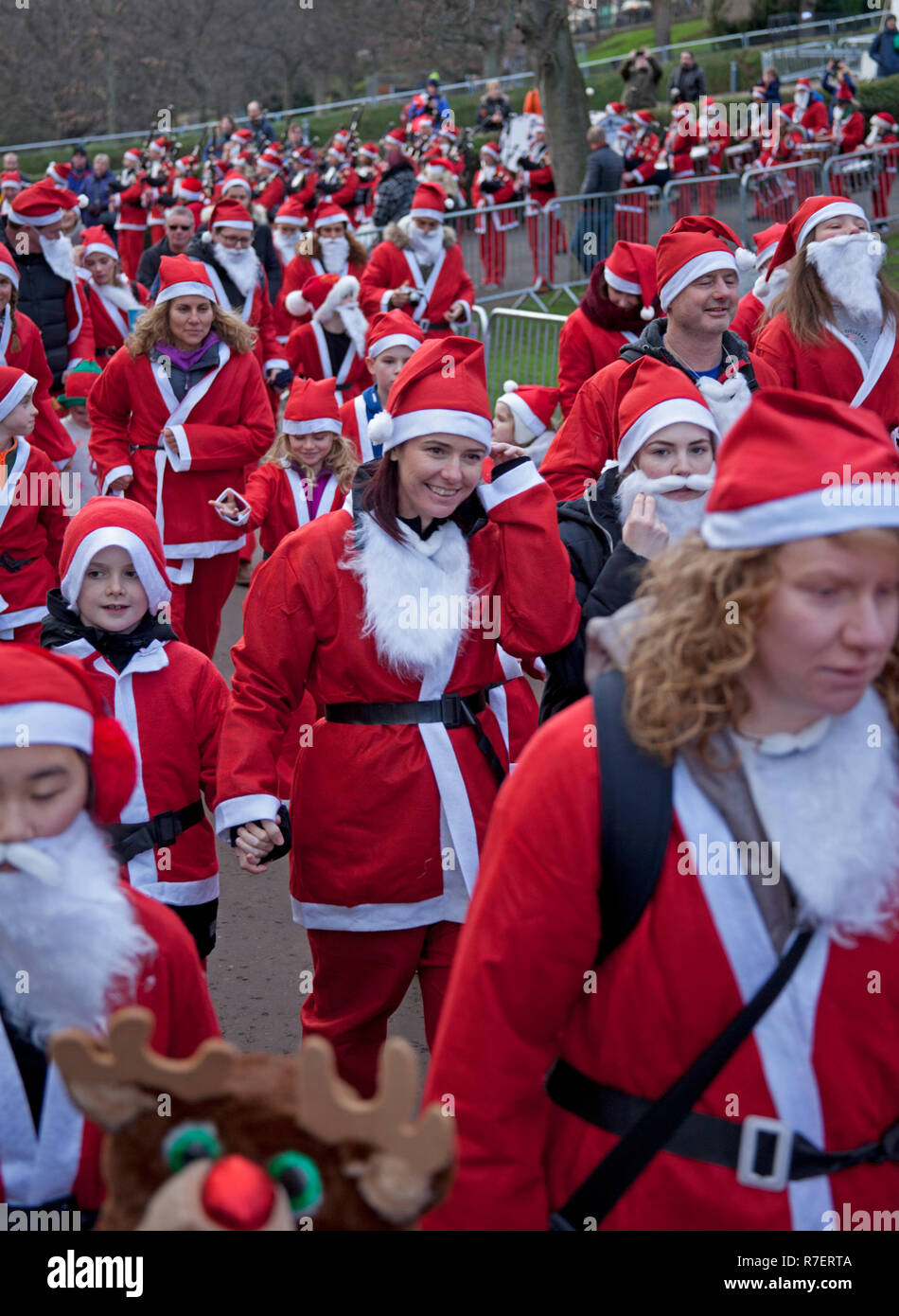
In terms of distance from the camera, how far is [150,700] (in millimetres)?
4465

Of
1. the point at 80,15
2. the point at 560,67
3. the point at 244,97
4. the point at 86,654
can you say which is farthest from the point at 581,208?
the point at 244,97

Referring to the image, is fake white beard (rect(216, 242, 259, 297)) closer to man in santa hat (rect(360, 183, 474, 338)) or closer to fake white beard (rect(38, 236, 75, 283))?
fake white beard (rect(38, 236, 75, 283))

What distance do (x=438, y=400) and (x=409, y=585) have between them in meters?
0.49

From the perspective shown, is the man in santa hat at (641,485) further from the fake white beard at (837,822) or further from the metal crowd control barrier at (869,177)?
the metal crowd control barrier at (869,177)

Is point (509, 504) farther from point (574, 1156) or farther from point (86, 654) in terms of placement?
point (574, 1156)

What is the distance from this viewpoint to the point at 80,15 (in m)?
41.1

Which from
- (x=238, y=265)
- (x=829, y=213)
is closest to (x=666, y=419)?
(x=829, y=213)

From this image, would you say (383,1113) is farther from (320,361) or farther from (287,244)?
(287,244)

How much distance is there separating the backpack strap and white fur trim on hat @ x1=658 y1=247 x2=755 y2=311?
4110mm

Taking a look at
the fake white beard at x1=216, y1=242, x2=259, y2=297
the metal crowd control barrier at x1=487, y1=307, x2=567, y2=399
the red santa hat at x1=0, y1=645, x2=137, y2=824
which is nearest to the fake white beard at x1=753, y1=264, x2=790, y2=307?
the fake white beard at x1=216, y1=242, x2=259, y2=297

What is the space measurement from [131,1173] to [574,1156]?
676mm

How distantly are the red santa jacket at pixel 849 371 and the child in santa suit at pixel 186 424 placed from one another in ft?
8.67

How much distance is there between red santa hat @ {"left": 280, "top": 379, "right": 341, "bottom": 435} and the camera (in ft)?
23.6

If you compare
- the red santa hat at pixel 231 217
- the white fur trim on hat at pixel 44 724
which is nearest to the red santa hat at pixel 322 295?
the red santa hat at pixel 231 217
